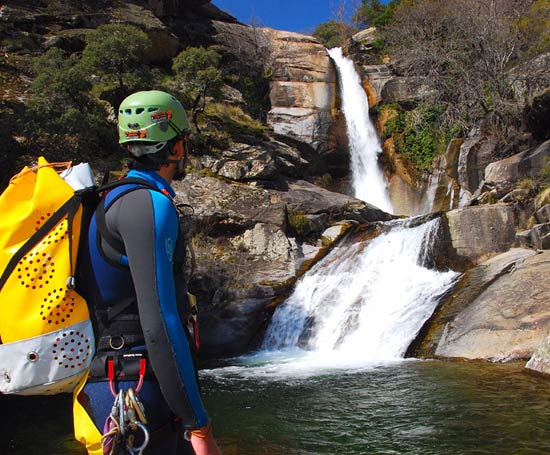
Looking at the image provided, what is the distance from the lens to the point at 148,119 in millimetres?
1746

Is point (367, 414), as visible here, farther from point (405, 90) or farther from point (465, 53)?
point (405, 90)

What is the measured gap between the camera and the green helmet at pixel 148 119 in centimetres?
175

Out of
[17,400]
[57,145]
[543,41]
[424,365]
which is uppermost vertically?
[543,41]

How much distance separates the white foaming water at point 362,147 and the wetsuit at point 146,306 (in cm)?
1907

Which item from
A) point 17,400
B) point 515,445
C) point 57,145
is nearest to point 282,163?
point 57,145

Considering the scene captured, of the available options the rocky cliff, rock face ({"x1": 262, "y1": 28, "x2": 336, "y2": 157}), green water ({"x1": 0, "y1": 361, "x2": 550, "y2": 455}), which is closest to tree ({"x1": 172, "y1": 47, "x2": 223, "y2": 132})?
the rocky cliff

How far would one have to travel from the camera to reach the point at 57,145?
1470 cm

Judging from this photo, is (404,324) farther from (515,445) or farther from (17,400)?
(17,400)

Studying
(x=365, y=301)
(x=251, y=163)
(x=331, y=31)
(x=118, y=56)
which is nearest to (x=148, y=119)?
(x=365, y=301)

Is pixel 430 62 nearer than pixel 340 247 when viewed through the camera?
No

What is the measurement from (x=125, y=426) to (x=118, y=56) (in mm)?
16566

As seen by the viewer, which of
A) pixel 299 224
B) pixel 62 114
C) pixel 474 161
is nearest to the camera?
pixel 62 114

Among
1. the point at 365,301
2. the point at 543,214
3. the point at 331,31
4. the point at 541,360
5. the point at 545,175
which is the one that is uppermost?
the point at 331,31

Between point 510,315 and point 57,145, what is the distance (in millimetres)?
12715
